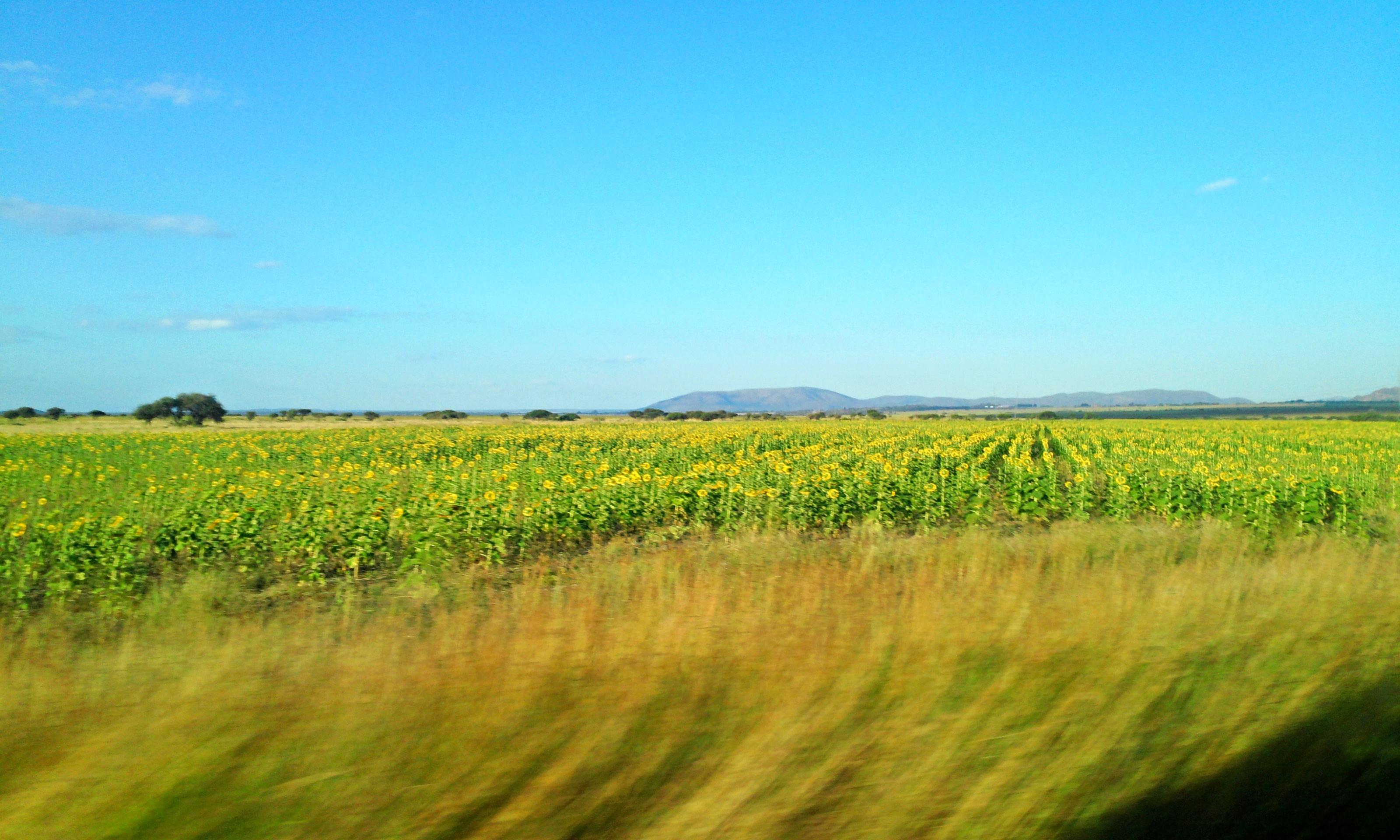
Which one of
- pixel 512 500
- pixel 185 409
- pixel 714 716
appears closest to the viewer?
pixel 714 716

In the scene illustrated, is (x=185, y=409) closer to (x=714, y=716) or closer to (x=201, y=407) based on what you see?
(x=201, y=407)

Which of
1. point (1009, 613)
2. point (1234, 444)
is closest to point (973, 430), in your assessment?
point (1234, 444)

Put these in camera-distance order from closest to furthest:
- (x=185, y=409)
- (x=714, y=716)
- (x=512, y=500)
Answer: (x=714, y=716), (x=512, y=500), (x=185, y=409)

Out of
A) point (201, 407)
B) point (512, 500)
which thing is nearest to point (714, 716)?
point (512, 500)

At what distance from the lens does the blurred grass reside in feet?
8.49

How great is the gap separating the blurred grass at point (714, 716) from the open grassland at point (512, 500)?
3897 millimetres

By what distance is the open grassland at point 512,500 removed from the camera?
7.93 meters

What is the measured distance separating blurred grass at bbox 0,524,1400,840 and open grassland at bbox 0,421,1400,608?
390 centimetres

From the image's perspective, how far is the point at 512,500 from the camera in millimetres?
10062

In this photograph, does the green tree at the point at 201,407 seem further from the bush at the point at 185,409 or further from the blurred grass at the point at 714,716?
the blurred grass at the point at 714,716

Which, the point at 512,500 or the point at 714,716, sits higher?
the point at 512,500

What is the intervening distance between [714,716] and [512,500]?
7.49 metres

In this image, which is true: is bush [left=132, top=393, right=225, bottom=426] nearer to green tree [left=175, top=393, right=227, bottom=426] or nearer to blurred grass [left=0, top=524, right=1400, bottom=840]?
green tree [left=175, top=393, right=227, bottom=426]

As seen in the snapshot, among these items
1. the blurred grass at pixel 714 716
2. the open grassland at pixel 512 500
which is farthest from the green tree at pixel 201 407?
the blurred grass at pixel 714 716
